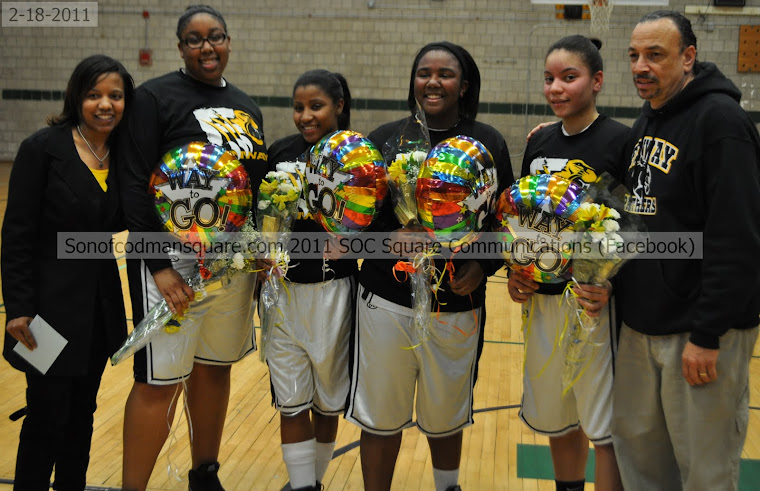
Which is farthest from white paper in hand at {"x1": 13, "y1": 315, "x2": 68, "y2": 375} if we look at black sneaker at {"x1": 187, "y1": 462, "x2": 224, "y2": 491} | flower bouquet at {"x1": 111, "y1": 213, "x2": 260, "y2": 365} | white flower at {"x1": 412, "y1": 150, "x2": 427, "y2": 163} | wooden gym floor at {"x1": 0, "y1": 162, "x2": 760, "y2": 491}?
white flower at {"x1": 412, "y1": 150, "x2": 427, "y2": 163}

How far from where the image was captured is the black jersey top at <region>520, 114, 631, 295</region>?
2129 millimetres

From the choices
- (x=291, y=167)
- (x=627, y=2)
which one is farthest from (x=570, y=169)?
(x=627, y=2)

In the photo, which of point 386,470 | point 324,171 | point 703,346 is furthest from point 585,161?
point 386,470

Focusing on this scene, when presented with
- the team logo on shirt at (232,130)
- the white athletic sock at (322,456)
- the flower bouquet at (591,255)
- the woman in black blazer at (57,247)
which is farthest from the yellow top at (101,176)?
the flower bouquet at (591,255)

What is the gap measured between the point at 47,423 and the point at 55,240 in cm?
60

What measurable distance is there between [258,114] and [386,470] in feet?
4.53

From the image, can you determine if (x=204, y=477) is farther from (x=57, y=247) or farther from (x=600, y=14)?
(x=600, y=14)

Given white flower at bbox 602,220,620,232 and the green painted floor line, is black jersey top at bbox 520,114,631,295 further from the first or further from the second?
the green painted floor line

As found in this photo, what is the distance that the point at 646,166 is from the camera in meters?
2.00

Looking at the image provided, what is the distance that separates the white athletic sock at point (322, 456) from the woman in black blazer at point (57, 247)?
87cm

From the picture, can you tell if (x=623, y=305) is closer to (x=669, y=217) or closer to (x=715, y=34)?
(x=669, y=217)

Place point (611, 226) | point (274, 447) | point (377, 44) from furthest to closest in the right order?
point (377, 44) → point (274, 447) → point (611, 226)

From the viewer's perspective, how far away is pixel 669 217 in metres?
1.94

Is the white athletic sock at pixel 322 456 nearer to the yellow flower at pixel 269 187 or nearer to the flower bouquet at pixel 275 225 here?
the flower bouquet at pixel 275 225
